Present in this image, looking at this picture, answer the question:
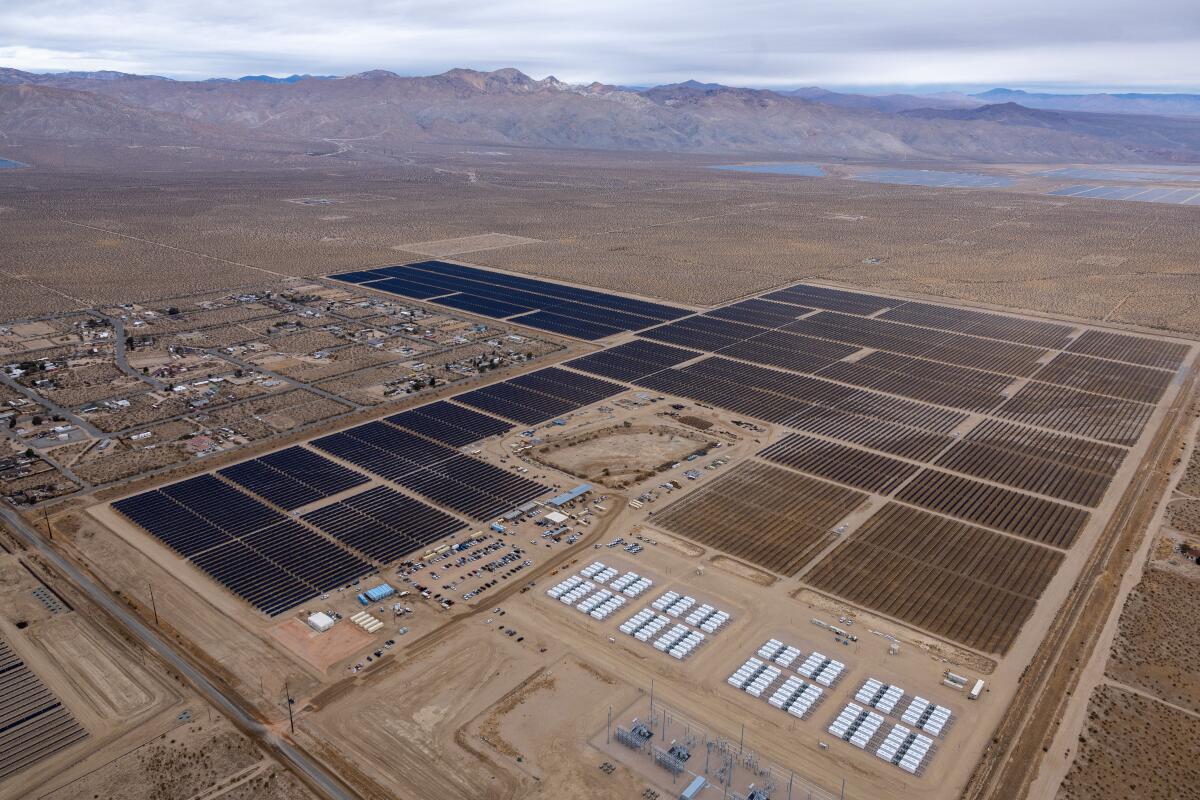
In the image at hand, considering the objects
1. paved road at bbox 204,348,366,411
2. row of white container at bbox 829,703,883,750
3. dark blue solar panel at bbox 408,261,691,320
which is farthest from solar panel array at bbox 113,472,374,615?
dark blue solar panel at bbox 408,261,691,320

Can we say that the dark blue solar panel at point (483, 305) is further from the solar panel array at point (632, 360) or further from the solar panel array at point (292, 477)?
the solar panel array at point (292, 477)

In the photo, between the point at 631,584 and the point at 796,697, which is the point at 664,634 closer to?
the point at 631,584

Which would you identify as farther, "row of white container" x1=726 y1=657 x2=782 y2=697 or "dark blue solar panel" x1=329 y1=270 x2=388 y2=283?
"dark blue solar panel" x1=329 y1=270 x2=388 y2=283

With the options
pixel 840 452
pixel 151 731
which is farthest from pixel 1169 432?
pixel 151 731

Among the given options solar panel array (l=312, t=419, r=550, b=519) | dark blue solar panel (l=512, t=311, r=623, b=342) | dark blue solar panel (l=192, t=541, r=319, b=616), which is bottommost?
dark blue solar panel (l=192, t=541, r=319, b=616)

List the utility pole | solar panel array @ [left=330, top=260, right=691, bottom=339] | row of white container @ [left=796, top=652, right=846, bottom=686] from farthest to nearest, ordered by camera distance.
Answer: solar panel array @ [left=330, top=260, right=691, bottom=339] < the utility pole < row of white container @ [left=796, top=652, right=846, bottom=686]

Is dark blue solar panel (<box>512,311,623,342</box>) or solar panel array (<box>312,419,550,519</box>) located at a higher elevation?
dark blue solar panel (<box>512,311,623,342</box>)

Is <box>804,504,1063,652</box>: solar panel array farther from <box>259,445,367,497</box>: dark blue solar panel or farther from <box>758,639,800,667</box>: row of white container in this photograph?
<box>259,445,367,497</box>: dark blue solar panel

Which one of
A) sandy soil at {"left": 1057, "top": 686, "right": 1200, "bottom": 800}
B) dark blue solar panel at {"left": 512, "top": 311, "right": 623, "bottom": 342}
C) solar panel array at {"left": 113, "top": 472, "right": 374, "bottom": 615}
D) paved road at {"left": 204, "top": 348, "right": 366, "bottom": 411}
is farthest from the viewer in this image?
dark blue solar panel at {"left": 512, "top": 311, "right": 623, "bottom": 342}
